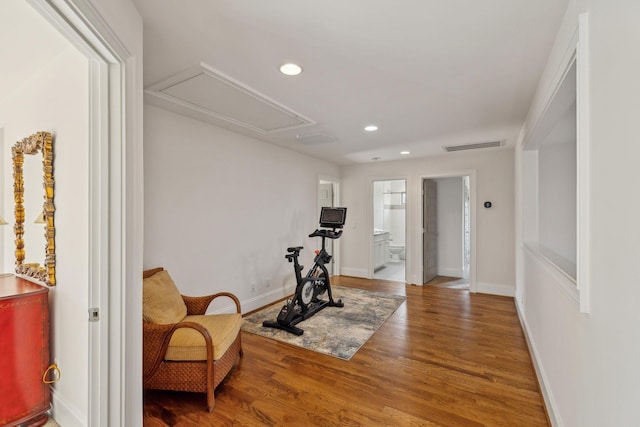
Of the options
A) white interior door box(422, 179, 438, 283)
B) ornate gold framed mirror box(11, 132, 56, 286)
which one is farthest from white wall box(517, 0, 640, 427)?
white interior door box(422, 179, 438, 283)

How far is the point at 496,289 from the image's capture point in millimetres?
4590

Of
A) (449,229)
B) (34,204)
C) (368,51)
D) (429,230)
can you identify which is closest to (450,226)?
(449,229)

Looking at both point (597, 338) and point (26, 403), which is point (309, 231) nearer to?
point (26, 403)

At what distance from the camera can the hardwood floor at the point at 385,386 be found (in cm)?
185

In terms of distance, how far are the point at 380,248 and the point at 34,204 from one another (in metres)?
6.00

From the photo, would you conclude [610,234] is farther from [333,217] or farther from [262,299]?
[262,299]

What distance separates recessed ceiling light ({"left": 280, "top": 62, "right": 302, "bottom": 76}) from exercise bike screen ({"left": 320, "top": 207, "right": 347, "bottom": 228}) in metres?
2.10

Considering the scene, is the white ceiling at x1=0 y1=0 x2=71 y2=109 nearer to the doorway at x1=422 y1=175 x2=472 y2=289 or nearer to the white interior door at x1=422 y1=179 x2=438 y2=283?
the white interior door at x1=422 y1=179 x2=438 y2=283

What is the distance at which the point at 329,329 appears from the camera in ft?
10.5

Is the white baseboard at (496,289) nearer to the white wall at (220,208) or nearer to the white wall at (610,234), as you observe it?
the white wall at (220,208)

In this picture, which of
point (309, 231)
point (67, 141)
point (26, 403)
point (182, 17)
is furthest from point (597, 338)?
point (309, 231)

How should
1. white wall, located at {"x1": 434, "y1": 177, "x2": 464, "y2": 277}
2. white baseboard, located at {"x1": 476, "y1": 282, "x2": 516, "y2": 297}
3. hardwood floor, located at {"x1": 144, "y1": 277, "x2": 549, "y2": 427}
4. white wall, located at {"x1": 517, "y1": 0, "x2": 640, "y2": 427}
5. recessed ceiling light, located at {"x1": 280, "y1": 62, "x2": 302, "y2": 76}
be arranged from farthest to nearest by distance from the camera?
white wall, located at {"x1": 434, "y1": 177, "x2": 464, "y2": 277} < white baseboard, located at {"x1": 476, "y1": 282, "x2": 516, "y2": 297} < recessed ceiling light, located at {"x1": 280, "y1": 62, "x2": 302, "y2": 76} < hardwood floor, located at {"x1": 144, "y1": 277, "x2": 549, "y2": 427} < white wall, located at {"x1": 517, "y1": 0, "x2": 640, "y2": 427}

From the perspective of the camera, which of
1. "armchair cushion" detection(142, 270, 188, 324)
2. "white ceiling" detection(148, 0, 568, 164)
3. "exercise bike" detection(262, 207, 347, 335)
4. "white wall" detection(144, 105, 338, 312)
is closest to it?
"white ceiling" detection(148, 0, 568, 164)

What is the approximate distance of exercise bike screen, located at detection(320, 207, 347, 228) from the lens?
3867 mm
